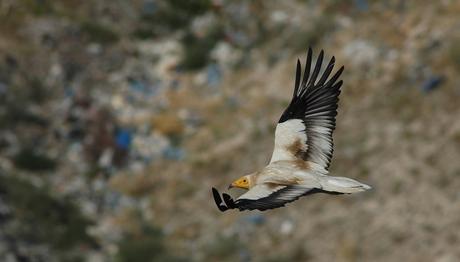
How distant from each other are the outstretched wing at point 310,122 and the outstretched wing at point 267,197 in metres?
1.35

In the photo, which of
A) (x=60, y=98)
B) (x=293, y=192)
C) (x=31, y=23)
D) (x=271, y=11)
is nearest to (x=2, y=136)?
(x=60, y=98)

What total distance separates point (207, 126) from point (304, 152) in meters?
18.6

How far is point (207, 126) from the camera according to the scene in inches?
1209

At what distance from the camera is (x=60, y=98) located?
33.2m

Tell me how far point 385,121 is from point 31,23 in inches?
598

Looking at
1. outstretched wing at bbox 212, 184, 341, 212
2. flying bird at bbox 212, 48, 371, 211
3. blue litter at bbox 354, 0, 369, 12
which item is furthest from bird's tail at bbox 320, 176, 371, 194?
blue litter at bbox 354, 0, 369, 12

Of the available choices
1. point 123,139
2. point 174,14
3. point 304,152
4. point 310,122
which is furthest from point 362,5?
point 304,152

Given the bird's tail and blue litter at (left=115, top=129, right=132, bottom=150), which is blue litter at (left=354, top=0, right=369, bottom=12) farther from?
the bird's tail

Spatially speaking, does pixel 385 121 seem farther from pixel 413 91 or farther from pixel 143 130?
pixel 143 130

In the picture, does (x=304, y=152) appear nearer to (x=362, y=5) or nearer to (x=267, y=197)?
(x=267, y=197)

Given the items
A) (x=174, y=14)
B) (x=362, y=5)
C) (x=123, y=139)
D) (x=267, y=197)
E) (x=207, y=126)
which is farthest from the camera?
(x=174, y=14)

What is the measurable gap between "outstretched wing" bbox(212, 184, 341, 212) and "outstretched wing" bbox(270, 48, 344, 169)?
4.42 ft

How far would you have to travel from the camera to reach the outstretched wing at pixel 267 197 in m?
10.1

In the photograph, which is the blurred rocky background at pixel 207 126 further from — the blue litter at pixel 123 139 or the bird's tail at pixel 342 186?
the bird's tail at pixel 342 186
